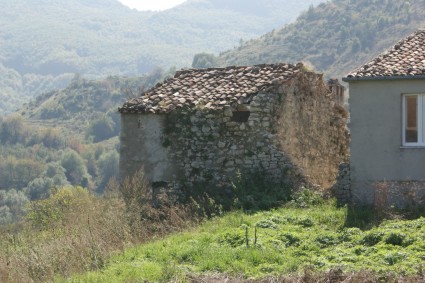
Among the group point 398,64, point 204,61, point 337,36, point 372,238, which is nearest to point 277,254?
point 372,238

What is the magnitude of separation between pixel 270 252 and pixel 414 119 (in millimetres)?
6705

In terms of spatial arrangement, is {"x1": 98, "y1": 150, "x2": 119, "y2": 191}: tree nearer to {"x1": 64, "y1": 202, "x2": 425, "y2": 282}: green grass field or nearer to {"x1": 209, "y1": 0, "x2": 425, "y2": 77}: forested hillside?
{"x1": 209, "y1": 0, "x2": 425, "y2": 77}: forested hillside

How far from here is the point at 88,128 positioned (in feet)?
388

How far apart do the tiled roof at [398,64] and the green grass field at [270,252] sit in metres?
4.00

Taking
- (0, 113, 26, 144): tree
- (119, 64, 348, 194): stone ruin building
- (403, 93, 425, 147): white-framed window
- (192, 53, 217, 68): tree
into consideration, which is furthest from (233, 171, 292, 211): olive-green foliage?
(0, 113, 26, 144): tree

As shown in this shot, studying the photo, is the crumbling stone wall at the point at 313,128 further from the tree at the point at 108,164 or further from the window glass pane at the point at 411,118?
the tree at the point at 108,164

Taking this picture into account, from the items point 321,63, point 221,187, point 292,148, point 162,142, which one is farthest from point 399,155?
point 321,63

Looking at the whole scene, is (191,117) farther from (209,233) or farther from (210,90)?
(209,233)

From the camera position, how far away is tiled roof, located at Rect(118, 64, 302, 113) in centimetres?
2047

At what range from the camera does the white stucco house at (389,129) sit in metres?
17.8

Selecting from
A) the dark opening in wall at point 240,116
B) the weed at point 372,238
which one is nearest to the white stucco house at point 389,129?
the dark opening in wall at point 240,116

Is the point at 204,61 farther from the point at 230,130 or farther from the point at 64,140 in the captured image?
the point at 230,130

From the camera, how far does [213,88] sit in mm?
21625

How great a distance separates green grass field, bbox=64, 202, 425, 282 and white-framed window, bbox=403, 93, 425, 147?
3.36m
